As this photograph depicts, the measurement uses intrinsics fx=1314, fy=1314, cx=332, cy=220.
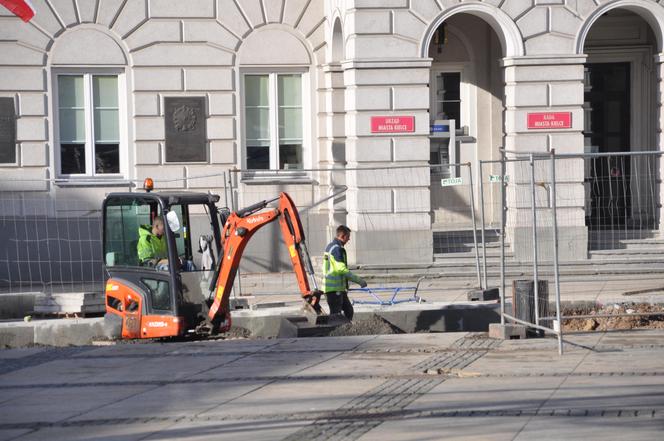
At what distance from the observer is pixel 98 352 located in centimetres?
1619

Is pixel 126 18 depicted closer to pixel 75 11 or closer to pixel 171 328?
pixel 75 11

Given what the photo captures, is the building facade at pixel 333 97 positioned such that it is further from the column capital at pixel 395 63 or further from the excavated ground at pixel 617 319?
the excavated ground at pixel 617 319

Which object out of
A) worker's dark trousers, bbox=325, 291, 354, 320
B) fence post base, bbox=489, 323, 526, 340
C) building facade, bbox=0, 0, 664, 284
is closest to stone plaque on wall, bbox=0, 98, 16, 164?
building facade, bbox=0, 0, 664, 284

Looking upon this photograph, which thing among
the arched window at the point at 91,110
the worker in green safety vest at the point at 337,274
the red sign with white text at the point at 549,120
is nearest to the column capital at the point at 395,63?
the red sign with white text at the point at 549,120

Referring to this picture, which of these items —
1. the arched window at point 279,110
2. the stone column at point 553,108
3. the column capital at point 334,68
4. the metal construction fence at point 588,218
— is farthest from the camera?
the arched window at point 279,110

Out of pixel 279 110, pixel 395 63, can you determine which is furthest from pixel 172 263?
pixel 279 110

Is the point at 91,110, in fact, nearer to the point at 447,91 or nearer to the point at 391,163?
the point at 391,163

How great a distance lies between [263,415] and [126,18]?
13941mm

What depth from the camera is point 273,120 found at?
82.3ft

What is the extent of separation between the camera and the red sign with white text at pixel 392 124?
2297 centimetres

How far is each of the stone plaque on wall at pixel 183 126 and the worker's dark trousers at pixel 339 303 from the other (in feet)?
23.6

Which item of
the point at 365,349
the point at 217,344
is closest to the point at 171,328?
the point at 217,344

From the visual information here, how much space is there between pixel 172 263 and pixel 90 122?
8006 millimetres

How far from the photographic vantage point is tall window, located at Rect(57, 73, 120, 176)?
24.5 metres
